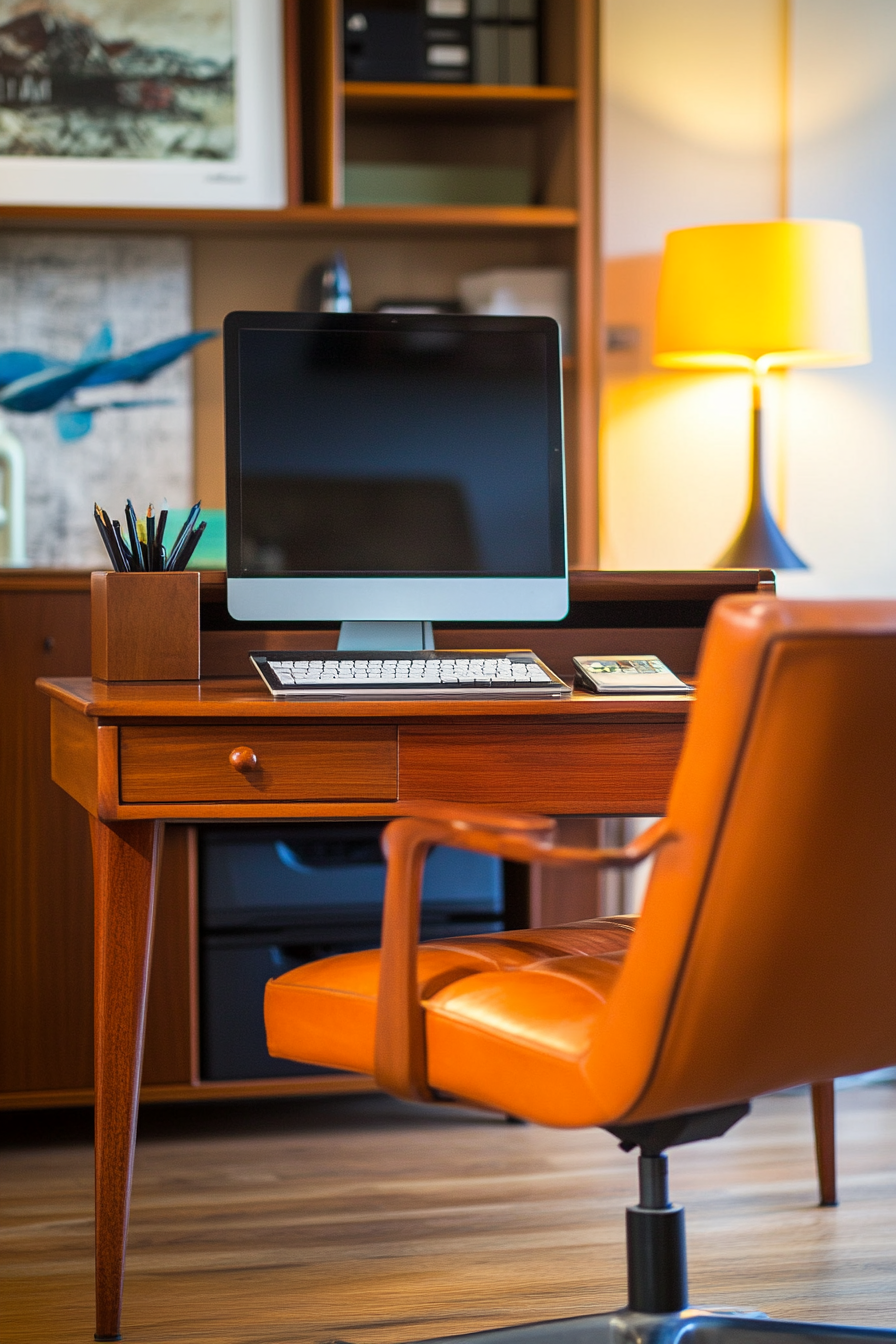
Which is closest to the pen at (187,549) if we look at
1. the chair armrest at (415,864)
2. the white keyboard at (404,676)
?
the white keyboard at (404,676)

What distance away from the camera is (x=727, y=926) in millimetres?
1245

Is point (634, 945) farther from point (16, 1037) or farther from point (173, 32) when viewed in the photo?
point (173, 32)

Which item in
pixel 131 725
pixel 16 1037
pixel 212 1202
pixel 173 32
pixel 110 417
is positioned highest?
pixel 173 32

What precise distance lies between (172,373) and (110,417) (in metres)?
0.17

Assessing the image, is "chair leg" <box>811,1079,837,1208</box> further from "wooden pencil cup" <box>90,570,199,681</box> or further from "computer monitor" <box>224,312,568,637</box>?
"wooden pencil cup" <box>90,570,199,681</box>

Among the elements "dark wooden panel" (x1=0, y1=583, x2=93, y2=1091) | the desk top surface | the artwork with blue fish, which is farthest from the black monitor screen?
the artwork with blue fish

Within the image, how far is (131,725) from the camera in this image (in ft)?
5.62

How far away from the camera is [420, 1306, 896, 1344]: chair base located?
150 cm

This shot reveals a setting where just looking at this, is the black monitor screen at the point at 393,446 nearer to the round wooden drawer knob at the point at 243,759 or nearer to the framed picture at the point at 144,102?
the round wooden drawer knob at the point at 243,759

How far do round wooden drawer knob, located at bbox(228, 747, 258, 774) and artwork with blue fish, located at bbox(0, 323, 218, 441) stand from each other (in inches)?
66.6

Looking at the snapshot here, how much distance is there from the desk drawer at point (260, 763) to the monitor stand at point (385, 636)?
0.31 meters

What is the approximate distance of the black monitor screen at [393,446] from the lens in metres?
2.07

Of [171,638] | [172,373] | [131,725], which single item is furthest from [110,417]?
[131,725]

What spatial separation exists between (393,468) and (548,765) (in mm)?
546
